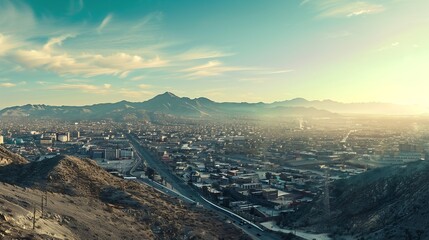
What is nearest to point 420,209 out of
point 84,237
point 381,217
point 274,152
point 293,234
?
point 381,217

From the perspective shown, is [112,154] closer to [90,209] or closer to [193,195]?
[193,195]

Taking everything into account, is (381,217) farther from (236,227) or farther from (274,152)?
(274,152)

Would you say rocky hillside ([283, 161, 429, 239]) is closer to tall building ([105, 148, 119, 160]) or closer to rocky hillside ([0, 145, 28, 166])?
rocky hillside ([0, 145, 28, 166])

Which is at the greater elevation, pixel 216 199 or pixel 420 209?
pixel 420 209

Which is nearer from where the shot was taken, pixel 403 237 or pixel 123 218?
pixel 403 237

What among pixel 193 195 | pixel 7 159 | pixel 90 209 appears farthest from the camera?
pixel 193 195

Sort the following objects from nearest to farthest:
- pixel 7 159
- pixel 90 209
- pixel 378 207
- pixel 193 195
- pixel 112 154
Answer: pixel 90 209
pixel 378 207
pixel 7 159
pixel 193 195
pixel 112 154

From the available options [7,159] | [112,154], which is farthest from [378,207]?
[112,154]
